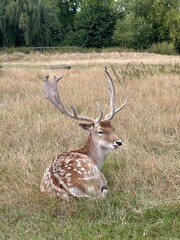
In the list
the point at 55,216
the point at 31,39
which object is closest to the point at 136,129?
the point at 55,216

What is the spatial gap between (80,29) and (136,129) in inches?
2094

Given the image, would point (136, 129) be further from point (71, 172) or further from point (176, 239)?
point (176, 239)

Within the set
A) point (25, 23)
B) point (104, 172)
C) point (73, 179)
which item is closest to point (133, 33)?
point (25, 23)

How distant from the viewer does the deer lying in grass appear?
4223 mm

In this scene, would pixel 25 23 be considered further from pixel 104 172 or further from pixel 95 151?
pixel 95 151

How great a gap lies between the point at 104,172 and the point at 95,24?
54.5 metres

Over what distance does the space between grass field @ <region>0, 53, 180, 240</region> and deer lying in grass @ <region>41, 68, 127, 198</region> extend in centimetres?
A: 11

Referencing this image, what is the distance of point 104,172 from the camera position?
17.5ft

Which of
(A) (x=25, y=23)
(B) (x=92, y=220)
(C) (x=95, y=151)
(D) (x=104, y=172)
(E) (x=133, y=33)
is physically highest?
(C) (x=95, y=151)

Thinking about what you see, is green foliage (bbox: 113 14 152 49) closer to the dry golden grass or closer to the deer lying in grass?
the dry golden grass

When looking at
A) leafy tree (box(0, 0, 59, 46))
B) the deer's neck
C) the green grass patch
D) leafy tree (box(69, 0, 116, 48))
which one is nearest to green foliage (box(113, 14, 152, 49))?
leafy tree (box(69, 0, 116, 48))

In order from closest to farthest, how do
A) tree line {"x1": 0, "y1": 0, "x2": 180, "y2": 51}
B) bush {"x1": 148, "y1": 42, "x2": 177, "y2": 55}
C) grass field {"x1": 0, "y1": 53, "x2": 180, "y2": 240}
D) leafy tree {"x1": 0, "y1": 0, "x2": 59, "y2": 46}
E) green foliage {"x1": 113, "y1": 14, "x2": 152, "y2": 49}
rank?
grass field {"x1": 0, "y1": 53, "x2": 180, "y2": 240}
bush {"x1": 148, "y1": 42, "x2": 177, "y2": 55}
leafy tree {"x1": 0, "y1": 0, "x2": 59, "y2": 46}
tree line {"x1": 0, "y1": 0, "x2": 180, "y2": 51}
green foliage {"x1": 113, "y1": 14, "x2": 152, "y2": 49}

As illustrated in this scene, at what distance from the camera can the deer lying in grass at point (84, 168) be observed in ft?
13.9

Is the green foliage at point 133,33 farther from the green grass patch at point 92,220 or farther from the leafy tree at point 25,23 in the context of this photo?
the green grass patch at point 92,220
